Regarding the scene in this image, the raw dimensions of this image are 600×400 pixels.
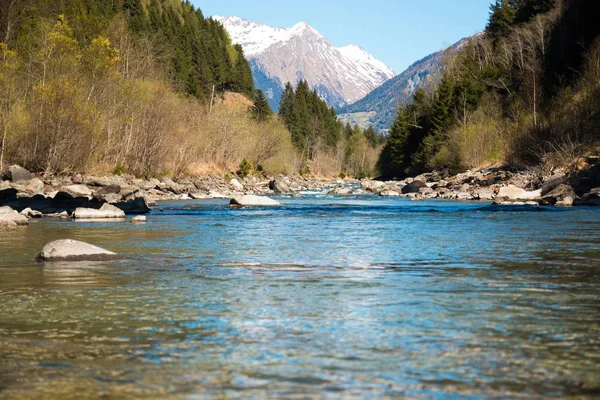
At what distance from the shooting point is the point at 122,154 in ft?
180

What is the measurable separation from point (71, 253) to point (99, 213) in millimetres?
13254

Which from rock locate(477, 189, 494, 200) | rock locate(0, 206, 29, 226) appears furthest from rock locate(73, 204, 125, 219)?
rock locate(477, 189, 494, 200)

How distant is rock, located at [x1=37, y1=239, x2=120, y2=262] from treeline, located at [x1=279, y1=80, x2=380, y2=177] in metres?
114

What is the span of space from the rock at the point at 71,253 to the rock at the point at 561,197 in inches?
993

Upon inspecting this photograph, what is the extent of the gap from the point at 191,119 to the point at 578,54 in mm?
37981

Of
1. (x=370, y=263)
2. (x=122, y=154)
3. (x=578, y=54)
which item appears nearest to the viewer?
(x=370, y=263)

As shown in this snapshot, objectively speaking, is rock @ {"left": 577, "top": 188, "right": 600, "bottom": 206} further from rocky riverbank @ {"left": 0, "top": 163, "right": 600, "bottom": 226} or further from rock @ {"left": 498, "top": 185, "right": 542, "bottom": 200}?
rock @ {"left": 498, "top": 185, "right": 542, "bottom": 200}

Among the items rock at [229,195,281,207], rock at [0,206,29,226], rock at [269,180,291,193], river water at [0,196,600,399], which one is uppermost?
rock at [269,180,291,193]

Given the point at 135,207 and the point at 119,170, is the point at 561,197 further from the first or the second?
the point at 119,170

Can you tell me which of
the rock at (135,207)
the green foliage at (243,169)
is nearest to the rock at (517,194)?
the rock at (135,207)

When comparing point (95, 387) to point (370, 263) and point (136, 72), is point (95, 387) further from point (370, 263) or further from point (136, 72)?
point (136, 72)

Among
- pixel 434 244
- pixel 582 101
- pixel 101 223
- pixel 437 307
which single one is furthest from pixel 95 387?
pixel 582 101

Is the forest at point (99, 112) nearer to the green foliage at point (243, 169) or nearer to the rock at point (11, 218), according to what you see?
the green foliage at point (243, 169)

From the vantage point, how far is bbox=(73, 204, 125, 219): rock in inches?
1040
